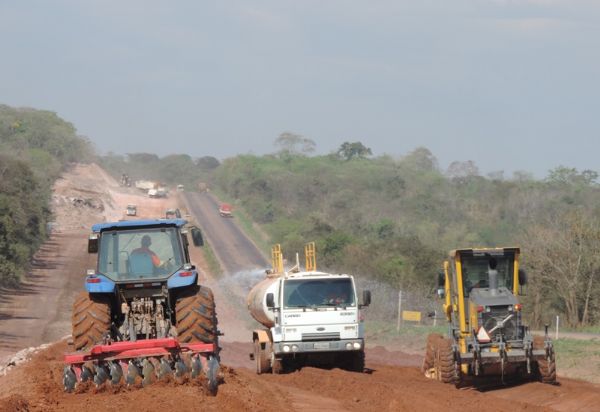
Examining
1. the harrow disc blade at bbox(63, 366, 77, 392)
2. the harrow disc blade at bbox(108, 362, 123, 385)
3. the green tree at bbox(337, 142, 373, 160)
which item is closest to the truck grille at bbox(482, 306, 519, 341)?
the harrow disc blade at bbox(108, 362, 123, 385)

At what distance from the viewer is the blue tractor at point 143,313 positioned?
15.3 m

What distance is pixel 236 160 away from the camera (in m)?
171

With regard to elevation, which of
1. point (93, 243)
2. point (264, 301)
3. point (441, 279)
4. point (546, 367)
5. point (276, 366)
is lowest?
point (276, 366)

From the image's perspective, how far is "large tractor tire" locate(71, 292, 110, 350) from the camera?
16125mm

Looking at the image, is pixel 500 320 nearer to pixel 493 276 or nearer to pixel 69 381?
pixel 493 276

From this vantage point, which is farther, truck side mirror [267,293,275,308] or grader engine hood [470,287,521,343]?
truck side mirror [267,293,275,308]

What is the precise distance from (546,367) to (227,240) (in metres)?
66.9

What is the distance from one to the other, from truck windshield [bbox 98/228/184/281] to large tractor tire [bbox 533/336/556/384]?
24.8ft

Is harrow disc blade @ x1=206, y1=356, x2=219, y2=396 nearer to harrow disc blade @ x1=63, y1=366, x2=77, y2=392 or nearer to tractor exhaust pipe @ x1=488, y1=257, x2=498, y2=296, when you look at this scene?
harrow disc blade @ x1=63, y1=366, x2=77, y2=392


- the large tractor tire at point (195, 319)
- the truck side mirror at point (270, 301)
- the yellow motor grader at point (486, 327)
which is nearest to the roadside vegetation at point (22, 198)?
the truck side mirror at point (270, 301)

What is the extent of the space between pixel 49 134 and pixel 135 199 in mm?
27440

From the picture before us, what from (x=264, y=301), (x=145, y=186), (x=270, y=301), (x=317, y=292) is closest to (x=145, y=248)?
(x=270, y=301)

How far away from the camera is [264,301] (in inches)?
974

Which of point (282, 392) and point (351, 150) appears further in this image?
point (351, 150)
